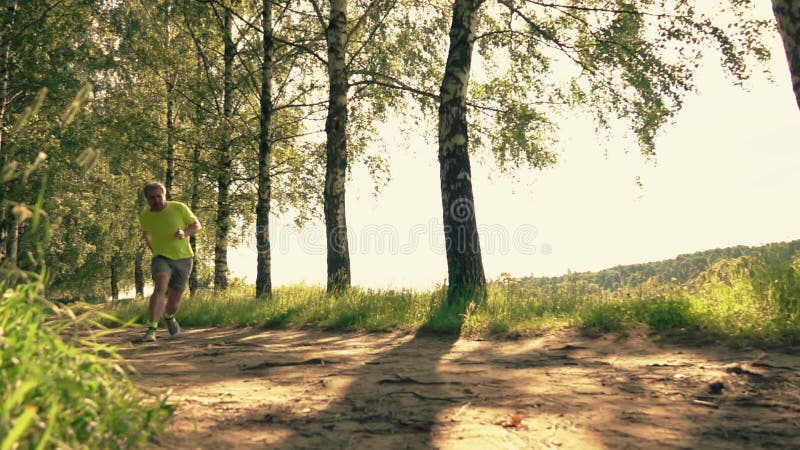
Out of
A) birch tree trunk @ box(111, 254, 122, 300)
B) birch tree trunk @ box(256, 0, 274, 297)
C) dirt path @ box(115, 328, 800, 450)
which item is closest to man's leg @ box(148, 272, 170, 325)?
dirt path @ box(115, 328, 800, 450)

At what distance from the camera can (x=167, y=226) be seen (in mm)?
9172

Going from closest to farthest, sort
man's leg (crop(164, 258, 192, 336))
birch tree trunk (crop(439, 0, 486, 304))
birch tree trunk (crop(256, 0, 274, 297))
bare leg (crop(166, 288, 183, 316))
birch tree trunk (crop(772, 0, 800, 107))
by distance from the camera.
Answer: birch tree trunk (crop(772, 0, 800, 107)), man's leg (crop(164, 258, 192, 336)), bare leg (crop(166, 288, 183, 316)), birch tree trunk (crop(439, 0, 486, 304)), birch tree trunk (crop(256, 0, 274, 297))

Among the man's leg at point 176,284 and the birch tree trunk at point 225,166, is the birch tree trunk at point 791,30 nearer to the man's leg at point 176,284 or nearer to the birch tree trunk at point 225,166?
the man's leg at point 176,284

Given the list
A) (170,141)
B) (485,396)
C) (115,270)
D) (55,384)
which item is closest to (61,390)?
(55,384)

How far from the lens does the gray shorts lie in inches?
362

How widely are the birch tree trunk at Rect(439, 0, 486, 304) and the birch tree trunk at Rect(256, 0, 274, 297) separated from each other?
705cm

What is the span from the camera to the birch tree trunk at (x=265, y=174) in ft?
55.2

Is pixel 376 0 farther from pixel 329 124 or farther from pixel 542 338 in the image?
pixel 542 338

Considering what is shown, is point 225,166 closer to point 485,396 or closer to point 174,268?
point 174,268

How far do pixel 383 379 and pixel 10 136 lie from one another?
61.0ft

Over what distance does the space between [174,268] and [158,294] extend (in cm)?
49

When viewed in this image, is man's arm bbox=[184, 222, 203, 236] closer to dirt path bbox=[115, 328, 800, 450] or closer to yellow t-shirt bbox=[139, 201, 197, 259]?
yellow t-shirt bbox=[139, 201, 197, 259]

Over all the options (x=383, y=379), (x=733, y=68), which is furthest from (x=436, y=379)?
(x=733, y=68)

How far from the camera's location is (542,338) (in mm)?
8062
